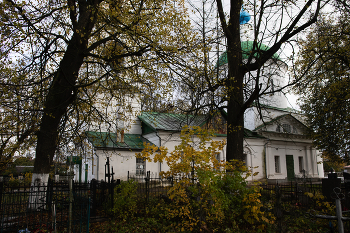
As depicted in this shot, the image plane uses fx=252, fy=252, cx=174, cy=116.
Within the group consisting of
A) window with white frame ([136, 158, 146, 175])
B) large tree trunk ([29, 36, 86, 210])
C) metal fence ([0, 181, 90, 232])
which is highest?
large tree trunk ([29, 36, 86, 210])

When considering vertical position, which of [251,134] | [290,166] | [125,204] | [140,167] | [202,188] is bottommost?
[125,204]

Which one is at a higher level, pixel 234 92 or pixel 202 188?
pixel 234 92

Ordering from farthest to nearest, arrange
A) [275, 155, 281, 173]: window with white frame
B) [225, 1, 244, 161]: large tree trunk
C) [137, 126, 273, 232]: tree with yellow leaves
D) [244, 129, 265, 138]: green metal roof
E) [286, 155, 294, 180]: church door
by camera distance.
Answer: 1. [286, 155, 294, 180]: church door
2. [275, 155, 281, 173]: window with white frame
3. [244, 129, 265, 138]: green metal roof
4. [225, 1, 244, 161]: large tree trunk
5. [137, 126, 273, 232]: tree with yellow leaves

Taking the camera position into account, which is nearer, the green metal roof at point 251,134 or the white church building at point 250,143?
the white church building at point 250,143

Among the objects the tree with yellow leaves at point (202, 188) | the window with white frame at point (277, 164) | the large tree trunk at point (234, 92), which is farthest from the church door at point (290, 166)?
the tree with yellow leaves at point (202, 188)

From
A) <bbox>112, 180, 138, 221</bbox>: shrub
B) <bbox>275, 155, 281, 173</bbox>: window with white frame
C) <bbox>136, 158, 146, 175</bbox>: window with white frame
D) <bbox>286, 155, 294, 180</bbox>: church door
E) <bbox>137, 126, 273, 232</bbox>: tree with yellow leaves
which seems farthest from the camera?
<bbox>286, 155, 294, 180</bbox>: church door

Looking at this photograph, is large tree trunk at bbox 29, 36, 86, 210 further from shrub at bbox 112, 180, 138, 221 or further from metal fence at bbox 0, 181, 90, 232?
shrub at bbox 112, 180, 138, 221

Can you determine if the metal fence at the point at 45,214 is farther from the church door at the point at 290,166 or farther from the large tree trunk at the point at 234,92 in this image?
the church door at the point at 290,166

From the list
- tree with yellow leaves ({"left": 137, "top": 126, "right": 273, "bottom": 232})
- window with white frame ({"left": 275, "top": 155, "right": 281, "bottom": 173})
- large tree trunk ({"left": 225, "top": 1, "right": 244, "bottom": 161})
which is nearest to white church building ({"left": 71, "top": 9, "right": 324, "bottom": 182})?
window with white frame ({"left": 275, "top": 155, "right": 281, "bottom": 173})

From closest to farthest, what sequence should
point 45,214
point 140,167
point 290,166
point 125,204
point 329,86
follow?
point 125,204
point 45,214
point 329,86
point 140,167
point 290,166

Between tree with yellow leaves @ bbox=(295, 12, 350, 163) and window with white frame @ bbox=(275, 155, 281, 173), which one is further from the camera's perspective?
window with white frame @ bbox=(275, 155, 281, 173)

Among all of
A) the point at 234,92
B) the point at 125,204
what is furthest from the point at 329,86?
the point at 125,204

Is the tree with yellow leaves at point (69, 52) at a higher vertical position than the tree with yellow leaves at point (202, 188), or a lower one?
higher

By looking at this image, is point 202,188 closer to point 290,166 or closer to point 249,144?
point 249,144
